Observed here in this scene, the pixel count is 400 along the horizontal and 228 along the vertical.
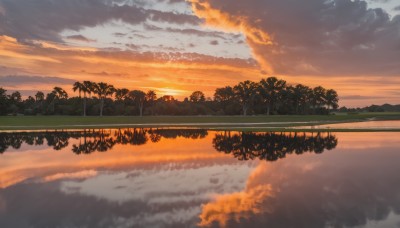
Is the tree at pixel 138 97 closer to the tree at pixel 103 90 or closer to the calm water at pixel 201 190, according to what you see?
the tree at pixel 103 90

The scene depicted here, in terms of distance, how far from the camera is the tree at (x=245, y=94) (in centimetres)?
15012

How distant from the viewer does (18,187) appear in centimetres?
1628

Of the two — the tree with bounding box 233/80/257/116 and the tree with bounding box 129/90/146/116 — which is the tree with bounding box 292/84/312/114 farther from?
the tree with bounding box 129/90/146/116

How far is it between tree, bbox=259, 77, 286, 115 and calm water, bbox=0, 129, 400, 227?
128554 millimetres

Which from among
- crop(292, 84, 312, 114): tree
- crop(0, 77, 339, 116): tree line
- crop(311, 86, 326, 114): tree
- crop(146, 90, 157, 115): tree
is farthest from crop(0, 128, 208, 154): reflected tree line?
crop(311, 86, 326, 114): tree

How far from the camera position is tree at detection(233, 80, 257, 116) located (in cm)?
15012

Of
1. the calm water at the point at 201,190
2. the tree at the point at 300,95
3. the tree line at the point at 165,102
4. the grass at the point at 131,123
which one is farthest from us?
the tree at the point at 300,95

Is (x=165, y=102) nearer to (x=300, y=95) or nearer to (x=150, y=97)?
(x=150, y=97)

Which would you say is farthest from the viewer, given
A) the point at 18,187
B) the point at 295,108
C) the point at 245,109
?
the point at 295,108

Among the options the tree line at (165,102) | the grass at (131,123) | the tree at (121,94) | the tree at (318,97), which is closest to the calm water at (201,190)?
the grass at (131,123)

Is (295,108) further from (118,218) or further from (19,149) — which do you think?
(118,218)

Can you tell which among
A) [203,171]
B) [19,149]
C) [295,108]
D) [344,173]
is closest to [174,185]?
[203,171]

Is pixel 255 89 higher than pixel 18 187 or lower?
higher

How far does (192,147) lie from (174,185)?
15.4 m
